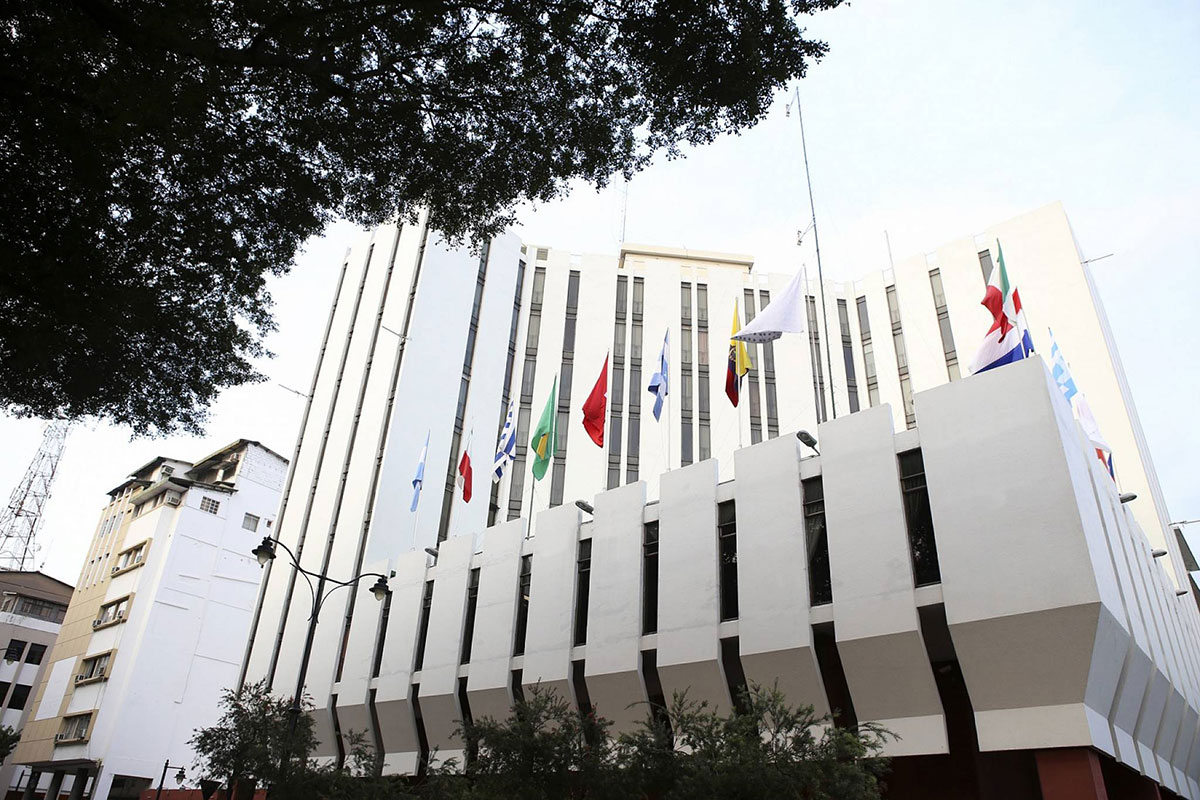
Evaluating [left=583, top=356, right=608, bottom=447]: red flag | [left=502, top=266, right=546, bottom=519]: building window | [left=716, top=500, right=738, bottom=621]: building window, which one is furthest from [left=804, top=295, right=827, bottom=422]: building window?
[left=716, top=500, right=738, bottom=621]: building window

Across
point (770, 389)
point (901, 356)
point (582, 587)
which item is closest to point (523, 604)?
point (582, 587)

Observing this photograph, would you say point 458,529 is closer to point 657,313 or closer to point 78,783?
point 657,313

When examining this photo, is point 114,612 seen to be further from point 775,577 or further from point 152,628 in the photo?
point 775,577

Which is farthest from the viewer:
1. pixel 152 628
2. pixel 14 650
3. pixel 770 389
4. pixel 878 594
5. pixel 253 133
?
pixel 14 650

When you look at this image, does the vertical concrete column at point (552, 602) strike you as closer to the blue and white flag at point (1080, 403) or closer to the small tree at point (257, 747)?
the small tree at point (257, 747)

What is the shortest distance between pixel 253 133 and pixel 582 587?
1674cm

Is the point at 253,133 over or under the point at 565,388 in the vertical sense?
under

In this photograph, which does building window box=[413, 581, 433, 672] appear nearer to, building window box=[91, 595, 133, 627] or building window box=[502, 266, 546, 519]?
building window box=[502, 266, 546, 519]

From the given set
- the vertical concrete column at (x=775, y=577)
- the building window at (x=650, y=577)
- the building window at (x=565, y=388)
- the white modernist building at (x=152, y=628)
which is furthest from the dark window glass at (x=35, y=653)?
the vertical concrete column at (x=775, y=577)

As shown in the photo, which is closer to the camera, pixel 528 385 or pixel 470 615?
pixel 470 615

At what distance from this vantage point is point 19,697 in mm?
65000

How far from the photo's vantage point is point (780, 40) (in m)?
13.7

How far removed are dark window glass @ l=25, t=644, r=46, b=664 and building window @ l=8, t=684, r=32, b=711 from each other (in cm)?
202

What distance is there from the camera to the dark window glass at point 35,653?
218ft
